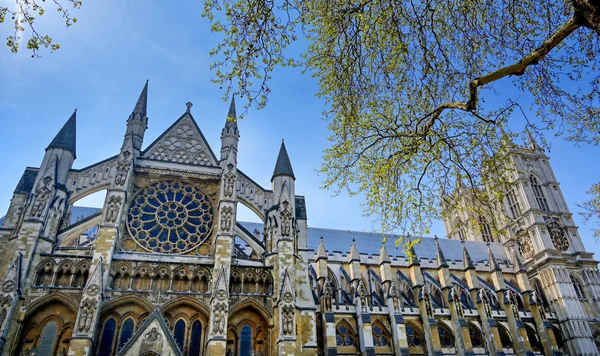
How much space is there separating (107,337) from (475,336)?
2597 cm

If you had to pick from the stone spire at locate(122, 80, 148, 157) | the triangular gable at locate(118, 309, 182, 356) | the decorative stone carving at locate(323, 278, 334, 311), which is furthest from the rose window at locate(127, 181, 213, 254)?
the decorative stone carving at locate(323, 278, 334, 311)

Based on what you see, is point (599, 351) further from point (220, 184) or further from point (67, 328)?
point (67, 328)

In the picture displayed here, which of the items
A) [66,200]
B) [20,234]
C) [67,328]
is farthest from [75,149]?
[67,328]

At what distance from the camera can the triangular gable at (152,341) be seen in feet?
46.8

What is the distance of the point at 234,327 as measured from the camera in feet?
54.7

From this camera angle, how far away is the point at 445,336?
29.1m

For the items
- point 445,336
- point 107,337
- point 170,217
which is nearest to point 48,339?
point 107,337

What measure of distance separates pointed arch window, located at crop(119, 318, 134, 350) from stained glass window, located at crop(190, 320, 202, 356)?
2.42 metres

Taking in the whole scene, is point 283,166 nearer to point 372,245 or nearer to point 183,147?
point 183,147

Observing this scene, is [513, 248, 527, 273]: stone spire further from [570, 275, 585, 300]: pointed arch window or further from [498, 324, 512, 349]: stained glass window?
[498, 324, 512, 349]: stained glass window

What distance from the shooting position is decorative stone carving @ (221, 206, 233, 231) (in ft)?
59.8

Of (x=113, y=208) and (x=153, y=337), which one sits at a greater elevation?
(x=113, y=208)

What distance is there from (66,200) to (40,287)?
405 cm

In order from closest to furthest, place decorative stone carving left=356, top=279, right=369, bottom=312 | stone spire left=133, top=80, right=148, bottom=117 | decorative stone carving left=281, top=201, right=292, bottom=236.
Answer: decorative stone carving left=281, top=201, right=292, bottom=236
stone spire left=133, top=80, right=148, bottom=117
decorative stone carving left=356, top=279, right=369, bottom=312
